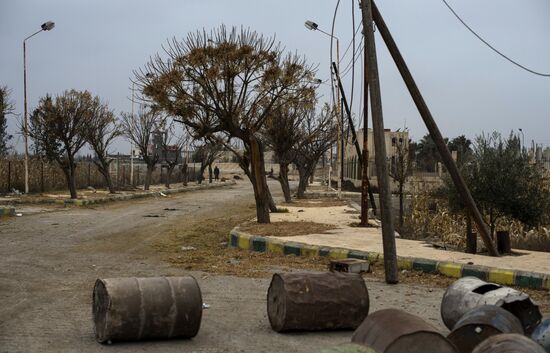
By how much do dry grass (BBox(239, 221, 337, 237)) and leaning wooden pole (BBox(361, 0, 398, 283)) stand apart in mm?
4690

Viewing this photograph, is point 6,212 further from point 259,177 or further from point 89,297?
point 89,297

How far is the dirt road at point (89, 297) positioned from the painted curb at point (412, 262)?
1.11 metres

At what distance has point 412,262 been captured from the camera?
32.7ft

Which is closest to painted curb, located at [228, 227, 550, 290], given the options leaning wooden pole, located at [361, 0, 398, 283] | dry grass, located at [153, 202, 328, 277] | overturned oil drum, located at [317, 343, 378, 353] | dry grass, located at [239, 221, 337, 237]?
dry grass, located at [153, 202, 328, 277]

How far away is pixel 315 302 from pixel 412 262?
4.42 metres

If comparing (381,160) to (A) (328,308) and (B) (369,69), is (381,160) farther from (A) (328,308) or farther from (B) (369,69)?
(A) (328,308)

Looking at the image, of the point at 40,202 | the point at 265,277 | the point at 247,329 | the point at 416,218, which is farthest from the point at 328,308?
the point at 40,202

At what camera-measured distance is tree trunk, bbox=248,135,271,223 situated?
15625mm

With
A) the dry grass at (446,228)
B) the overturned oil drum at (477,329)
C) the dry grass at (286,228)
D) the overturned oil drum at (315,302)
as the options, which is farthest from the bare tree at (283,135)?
the overturned oil drum at (477,329)

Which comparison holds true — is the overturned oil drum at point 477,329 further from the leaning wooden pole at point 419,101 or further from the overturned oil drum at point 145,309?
the leaning wooden pole at point 419,101

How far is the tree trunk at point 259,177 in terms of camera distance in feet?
51.3

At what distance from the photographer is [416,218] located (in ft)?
61.2

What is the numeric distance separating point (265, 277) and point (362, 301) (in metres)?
3.30

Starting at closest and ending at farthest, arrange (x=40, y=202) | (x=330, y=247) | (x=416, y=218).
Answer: (x=330, y=247), (x=416, y=218), (x=40, y=202)
